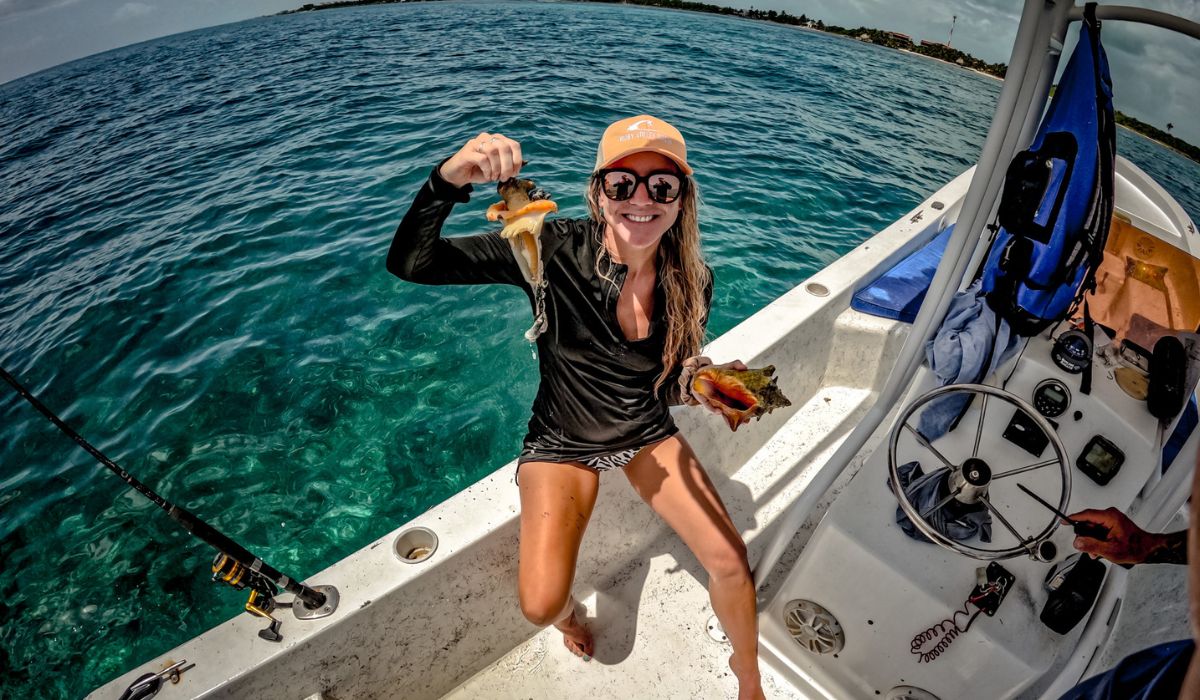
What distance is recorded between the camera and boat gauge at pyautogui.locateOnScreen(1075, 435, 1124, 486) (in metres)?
2.21

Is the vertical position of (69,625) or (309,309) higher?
(309,309)

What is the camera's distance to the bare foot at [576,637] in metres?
2.47

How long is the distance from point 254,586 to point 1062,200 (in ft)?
11.4

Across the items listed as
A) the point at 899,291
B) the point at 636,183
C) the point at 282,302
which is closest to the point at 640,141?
the point at 636,183

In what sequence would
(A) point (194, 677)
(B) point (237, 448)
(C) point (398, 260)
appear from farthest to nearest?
(B) point (237, 448)
(C) point (398, 260)
(A) point (194, 677)

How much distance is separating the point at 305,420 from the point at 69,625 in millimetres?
1691

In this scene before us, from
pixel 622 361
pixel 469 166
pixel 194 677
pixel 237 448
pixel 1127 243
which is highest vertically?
pixel 469 166

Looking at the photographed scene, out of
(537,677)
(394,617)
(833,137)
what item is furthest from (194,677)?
(833,137)

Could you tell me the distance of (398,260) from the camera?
6.33 feet

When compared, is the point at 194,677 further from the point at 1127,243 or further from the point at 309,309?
the point at 1127,243

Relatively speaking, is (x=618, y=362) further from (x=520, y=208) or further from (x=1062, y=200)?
(x=1062, y=200)

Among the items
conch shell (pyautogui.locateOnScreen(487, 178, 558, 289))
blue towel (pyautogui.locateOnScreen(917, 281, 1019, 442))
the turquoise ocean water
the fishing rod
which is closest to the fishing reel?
the fishing rod

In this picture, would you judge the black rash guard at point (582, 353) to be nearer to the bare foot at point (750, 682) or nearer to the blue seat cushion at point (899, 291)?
the bare foot at point (750, 682)

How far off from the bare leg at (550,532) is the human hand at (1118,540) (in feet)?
5.48
